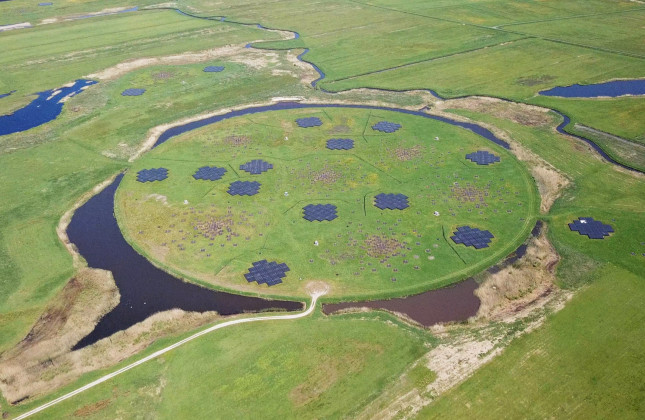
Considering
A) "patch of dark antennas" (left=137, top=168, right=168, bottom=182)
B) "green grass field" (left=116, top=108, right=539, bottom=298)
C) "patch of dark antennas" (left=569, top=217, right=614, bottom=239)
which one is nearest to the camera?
"green grass field" (left=116, top=108, right=539, bottom=298)

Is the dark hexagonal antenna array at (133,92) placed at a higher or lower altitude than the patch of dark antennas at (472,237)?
lower

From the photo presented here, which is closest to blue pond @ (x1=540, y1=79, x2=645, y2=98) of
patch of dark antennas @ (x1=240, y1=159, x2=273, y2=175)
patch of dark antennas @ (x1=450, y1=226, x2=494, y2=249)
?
patch of dark antennas @ (x1=450, y1=226, x2=494, y2=249)

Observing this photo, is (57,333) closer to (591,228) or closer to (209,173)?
(209,173)

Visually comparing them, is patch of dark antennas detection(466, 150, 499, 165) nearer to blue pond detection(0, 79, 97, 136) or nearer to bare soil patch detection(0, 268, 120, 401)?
bare soil patch detection(0, 268, 120, 401)

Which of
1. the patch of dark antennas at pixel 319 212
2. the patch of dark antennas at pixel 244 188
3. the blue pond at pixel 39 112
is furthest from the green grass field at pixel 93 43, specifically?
the patch of dark antennas at pixel 319 212

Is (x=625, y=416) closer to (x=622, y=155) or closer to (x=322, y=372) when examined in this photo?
(x=322, y=372)

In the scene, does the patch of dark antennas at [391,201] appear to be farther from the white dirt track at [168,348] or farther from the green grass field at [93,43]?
the green grass field at [93,43]

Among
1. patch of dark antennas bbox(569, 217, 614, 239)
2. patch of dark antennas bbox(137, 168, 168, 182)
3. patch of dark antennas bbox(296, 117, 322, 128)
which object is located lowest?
patch of dark antennas bbox(137, 168, 168, 182)
